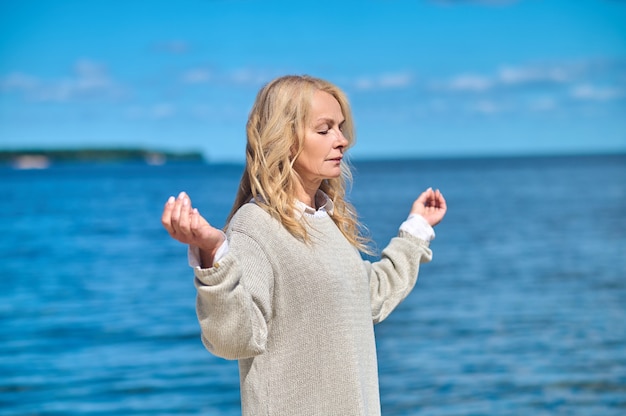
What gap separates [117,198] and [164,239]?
24555 mm

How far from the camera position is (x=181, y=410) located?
26.6 ft

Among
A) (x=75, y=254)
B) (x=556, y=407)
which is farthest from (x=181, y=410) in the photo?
(x=75, y=254)

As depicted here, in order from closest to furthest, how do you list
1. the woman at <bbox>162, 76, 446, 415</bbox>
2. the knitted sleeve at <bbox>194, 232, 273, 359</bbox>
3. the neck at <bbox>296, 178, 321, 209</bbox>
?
the knitted sleeve at <bbox>194, 232, 273, 359</bbox> < the woman at <bbox>162, 76, 446, 415</bbox> < the neck at <bbox>296, 178, 321, 209</bbox>

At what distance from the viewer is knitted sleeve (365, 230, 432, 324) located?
292cm

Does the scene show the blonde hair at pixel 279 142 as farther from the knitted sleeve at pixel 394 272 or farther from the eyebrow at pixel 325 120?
the knitted sleeve at pixel 394 272

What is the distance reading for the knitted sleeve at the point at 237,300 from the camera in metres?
2.17

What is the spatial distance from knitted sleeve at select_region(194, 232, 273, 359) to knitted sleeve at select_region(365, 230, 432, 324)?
0.56 metres

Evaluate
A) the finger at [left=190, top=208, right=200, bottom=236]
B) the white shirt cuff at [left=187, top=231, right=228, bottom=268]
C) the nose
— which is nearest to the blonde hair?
the nose

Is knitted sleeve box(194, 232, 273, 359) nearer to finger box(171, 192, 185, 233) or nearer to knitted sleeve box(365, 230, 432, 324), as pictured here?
finger box(171, 192, 185, 233)

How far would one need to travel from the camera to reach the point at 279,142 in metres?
2.55

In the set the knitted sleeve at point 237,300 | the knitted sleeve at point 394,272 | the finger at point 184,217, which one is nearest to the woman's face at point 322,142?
the knitted sleeve at point 237,300

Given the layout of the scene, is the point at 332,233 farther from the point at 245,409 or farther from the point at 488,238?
the point at 488,238

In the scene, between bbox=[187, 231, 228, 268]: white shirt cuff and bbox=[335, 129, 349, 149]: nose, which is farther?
bbox=[335, 129, 349, 149]: nose

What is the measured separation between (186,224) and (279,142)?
0.57 metres
